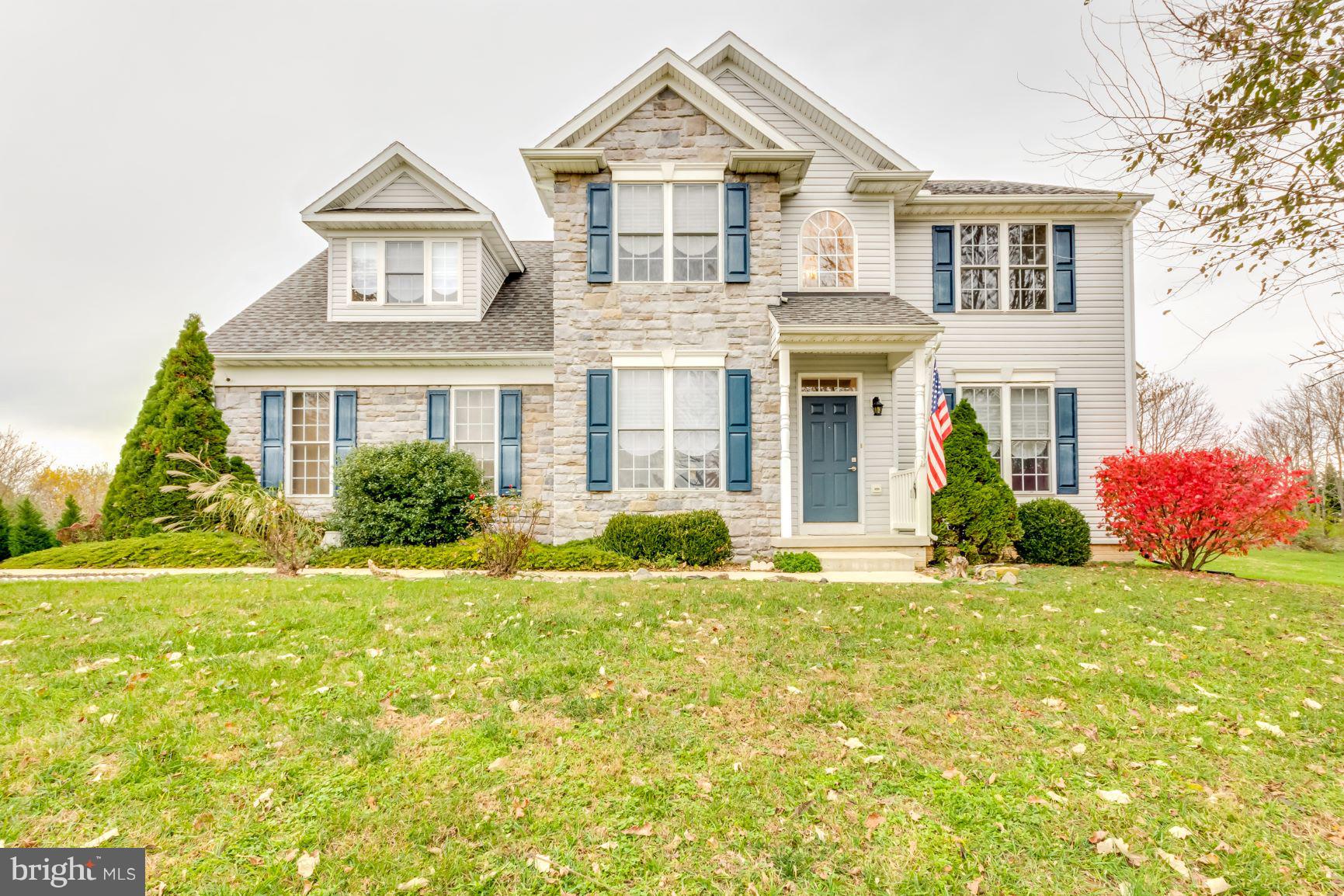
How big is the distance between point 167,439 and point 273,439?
1537 mm

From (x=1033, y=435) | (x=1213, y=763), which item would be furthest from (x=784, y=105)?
(x=1213, y=763)

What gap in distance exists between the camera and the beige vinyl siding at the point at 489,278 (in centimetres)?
1294

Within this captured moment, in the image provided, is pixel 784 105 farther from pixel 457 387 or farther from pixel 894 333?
pixel 457 387

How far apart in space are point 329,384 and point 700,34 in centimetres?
911

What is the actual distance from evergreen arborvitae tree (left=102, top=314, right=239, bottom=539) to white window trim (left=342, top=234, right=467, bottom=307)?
2.63 metres

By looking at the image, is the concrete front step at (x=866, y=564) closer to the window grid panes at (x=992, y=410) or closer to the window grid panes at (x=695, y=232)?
the window grid panes at (x=992, y=410)

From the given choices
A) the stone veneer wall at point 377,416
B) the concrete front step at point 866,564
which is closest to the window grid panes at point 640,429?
the stone veneer wall at point 377,416

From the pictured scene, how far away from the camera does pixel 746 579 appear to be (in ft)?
26.5

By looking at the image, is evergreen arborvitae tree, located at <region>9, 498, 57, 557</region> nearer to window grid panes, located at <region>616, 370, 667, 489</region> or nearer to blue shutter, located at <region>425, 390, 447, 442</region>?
blue shutter, located at <region>425, 390, 447, 442</region>

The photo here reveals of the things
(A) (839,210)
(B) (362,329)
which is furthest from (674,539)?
(B) (362,329)

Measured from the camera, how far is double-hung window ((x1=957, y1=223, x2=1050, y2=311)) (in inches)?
476

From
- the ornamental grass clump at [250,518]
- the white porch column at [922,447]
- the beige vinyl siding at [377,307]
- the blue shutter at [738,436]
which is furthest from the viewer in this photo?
the beige vinyl siding at [377,307]

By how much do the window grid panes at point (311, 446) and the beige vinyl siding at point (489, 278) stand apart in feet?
10.9

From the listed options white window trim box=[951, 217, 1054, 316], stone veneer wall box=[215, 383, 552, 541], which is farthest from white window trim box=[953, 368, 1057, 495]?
stone veneer wall box=[215, 383, 552, 541]
